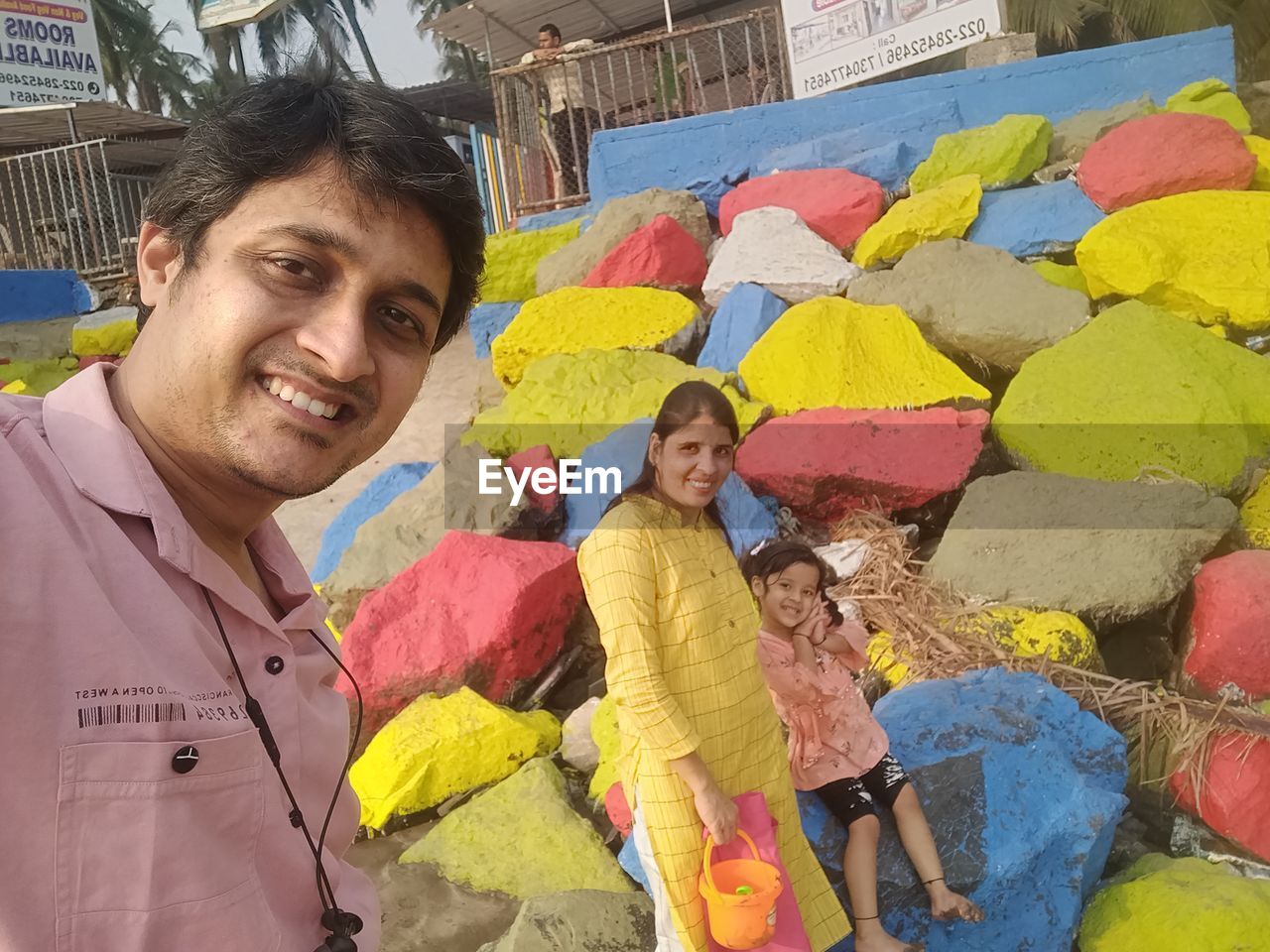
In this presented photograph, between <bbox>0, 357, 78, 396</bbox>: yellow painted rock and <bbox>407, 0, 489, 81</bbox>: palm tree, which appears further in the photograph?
<bbox>407, 0, 489, 81</bbox>: palm tree

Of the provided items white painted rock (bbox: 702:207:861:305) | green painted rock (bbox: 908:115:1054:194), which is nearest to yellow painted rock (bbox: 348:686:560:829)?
white painted rock (bbox: 702:207:861:305)

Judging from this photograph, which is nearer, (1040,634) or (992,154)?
(1040,634)

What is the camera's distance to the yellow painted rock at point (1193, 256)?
12.9ft

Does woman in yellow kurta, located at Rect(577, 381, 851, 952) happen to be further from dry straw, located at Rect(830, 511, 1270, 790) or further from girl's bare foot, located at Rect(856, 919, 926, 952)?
dry straw, located at Rect(830, 511, 1270, 790)

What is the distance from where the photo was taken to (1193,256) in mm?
4035

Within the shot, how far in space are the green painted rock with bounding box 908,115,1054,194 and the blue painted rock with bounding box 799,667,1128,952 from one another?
3639mm

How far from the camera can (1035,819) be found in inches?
81.7

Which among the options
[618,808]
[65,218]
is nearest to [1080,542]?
[618,808]

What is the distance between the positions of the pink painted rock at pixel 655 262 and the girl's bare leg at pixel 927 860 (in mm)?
3632

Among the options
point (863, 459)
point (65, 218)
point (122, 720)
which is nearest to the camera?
point (122, 720)

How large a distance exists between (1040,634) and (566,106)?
573 cm

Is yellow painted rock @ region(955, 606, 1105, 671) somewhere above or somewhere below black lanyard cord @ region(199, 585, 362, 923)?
below

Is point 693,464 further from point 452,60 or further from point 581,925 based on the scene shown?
point 452,60

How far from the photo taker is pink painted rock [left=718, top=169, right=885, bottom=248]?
509 centimetres
